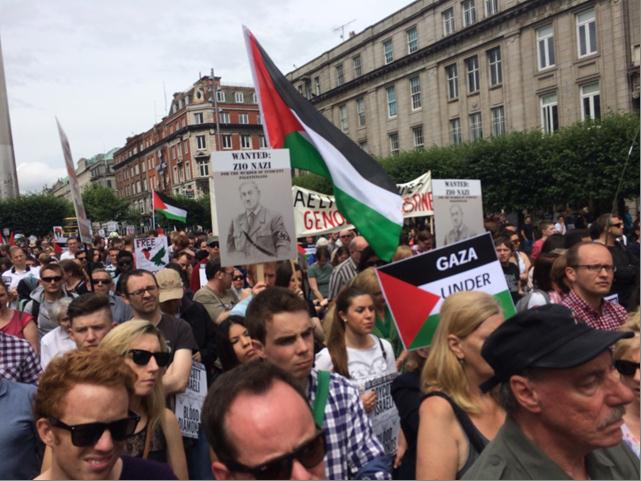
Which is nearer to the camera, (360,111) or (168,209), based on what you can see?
(168,209)

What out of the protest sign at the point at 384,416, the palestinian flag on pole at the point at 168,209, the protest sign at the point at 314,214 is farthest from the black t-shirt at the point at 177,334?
the palestinian flag on pole at the point at 168,209

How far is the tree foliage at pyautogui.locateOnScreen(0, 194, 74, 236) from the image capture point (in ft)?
174

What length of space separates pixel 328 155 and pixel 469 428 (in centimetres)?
388

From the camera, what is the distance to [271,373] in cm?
178

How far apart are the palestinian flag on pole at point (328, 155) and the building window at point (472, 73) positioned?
29.0m

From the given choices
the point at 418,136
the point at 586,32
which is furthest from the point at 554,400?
the point at 418,136

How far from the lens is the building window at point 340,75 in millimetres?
44100

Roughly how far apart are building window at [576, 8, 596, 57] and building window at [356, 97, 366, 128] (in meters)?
17.3

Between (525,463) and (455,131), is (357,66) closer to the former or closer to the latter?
(455,131)

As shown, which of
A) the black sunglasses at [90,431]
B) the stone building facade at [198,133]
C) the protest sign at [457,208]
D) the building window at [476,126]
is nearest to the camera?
the black sunglasses at [90,431]

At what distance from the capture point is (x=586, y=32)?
1054 inches

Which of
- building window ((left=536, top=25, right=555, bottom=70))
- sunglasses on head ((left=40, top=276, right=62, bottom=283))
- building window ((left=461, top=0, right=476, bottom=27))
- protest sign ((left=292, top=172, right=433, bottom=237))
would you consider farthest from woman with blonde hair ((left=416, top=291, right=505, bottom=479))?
building window ((left=461, top=0, right=476, bottom=27))

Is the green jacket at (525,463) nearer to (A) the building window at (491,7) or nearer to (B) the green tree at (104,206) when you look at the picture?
(A) the building window at (491,7)

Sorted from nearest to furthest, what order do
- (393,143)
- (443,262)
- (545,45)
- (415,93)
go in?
(443,262) < (545,45) < (415,93) < (393,143)
